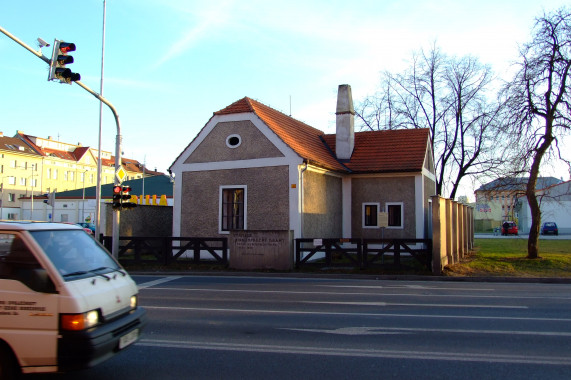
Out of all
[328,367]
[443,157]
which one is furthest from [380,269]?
[443,157]

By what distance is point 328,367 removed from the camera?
589 cm

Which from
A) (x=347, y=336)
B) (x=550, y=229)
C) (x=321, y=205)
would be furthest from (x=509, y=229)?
(x=347, y=336)

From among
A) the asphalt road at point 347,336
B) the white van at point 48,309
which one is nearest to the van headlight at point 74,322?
the white van at point 48,309

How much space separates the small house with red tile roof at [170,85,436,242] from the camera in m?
20.4

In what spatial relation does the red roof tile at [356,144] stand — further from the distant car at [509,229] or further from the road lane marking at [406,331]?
the distant car at [509,229]

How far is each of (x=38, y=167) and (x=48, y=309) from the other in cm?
8730

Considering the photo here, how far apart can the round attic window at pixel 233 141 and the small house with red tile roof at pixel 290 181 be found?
45 millimetres

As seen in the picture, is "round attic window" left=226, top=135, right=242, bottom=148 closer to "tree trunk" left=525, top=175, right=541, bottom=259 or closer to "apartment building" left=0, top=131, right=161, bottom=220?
"tree trunk" left=525, top=175, right=541, bottom=259

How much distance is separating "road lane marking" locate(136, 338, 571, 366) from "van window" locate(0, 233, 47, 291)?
8.37 feet

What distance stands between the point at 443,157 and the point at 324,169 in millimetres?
15252

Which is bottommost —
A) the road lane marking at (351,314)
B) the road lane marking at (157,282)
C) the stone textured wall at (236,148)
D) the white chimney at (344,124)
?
the road lane marking at (157,282)

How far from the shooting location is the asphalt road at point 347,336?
5.80 metres

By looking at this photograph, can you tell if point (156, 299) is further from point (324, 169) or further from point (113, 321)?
point (324, 169)

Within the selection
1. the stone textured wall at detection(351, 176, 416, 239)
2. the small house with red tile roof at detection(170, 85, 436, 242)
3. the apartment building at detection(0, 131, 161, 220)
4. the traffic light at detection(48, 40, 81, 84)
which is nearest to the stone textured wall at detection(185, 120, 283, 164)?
the small house with red tile roof at detection(170, 85, 436, 242)
